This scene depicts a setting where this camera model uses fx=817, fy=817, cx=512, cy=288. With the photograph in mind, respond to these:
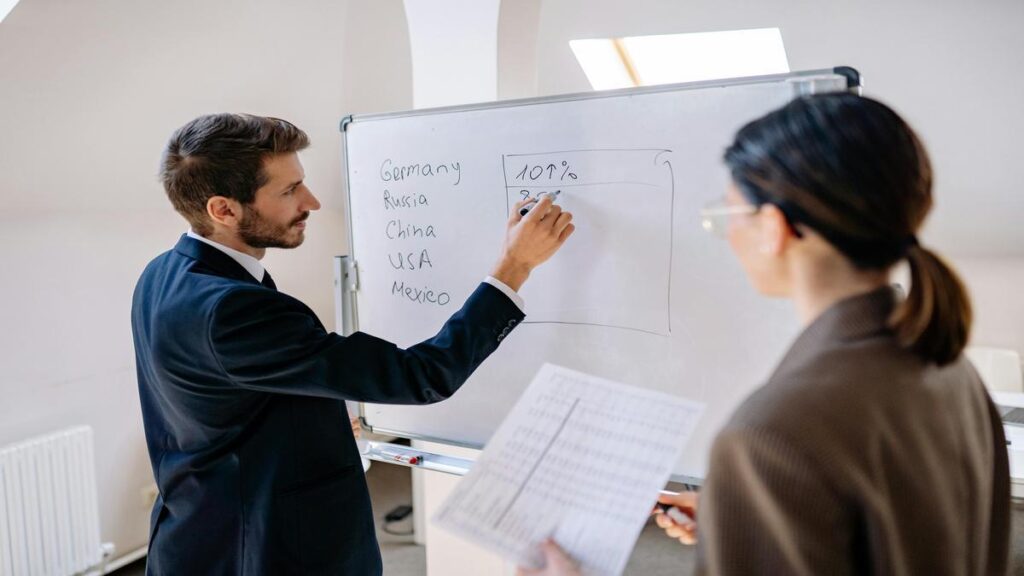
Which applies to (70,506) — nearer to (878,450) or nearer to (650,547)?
(650,547)

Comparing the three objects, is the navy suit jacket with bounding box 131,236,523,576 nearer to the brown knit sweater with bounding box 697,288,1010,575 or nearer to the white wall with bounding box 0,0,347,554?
the brown knit sweater with bounding box 697,288,1010,575

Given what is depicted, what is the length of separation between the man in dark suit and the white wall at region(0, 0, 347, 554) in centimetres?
104

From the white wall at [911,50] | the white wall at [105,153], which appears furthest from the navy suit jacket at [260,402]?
the white wall at [911,50]

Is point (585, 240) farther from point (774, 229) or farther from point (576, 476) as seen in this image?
point (774, 229)

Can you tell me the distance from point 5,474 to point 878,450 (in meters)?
2.61

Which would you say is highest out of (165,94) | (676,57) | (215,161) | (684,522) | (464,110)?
(676,57)

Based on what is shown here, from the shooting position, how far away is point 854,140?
2.36ft

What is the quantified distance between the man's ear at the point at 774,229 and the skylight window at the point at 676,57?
2537mm

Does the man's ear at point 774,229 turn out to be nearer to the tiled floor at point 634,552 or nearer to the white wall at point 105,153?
the white wall at point 105,153

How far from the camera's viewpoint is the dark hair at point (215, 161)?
141 centimetres

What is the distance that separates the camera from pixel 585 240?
1.58 metres

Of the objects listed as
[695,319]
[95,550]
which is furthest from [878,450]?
[95,550]

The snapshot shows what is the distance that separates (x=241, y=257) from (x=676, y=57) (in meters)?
2.58

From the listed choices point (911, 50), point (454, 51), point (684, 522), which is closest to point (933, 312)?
point (684, 522)
